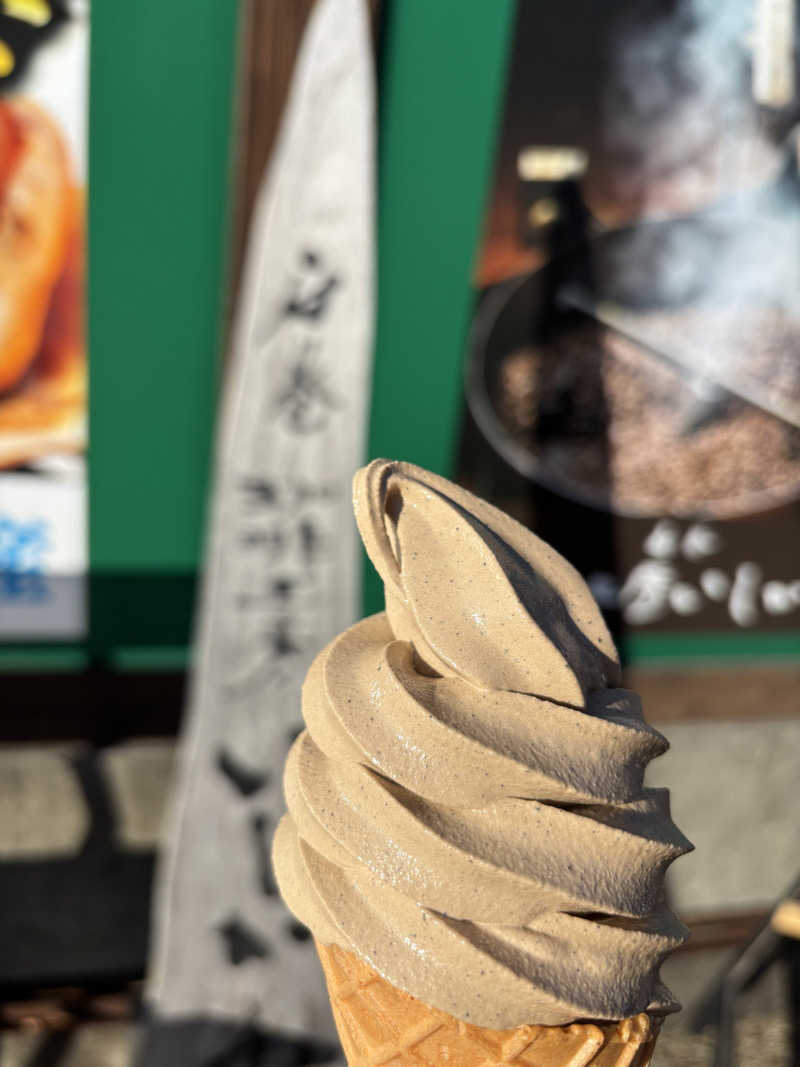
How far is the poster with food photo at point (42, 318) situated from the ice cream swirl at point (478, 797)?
6.61 ft

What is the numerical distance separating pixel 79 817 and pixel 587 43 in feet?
10.8

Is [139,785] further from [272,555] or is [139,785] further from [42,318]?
[42,318]

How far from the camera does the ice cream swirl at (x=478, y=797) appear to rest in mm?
1400

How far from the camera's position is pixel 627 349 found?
359 cm

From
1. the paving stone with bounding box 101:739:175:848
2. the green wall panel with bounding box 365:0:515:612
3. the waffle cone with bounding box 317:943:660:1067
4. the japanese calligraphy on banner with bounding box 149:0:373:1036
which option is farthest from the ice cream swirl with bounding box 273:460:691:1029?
the paving stone with bounding box 101:739:175:848

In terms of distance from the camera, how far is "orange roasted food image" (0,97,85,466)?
3043mm

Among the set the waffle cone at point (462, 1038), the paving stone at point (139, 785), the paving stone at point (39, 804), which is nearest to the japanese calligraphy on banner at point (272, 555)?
the paving stone at point (139, 785)

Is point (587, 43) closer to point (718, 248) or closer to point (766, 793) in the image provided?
point (718, 248)

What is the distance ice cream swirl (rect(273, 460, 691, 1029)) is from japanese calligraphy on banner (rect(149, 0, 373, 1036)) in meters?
1.58

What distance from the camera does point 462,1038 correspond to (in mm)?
1429

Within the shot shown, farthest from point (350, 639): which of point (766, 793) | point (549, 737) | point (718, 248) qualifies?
point (766, 793)

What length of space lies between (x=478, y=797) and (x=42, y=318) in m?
2.43

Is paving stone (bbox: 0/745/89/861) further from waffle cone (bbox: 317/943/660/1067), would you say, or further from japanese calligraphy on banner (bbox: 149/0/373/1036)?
waffle cone (bbox: 317/943/660/1067)

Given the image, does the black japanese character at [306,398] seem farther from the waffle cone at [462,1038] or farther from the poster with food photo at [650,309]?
the waffle cone at [462,1038]
